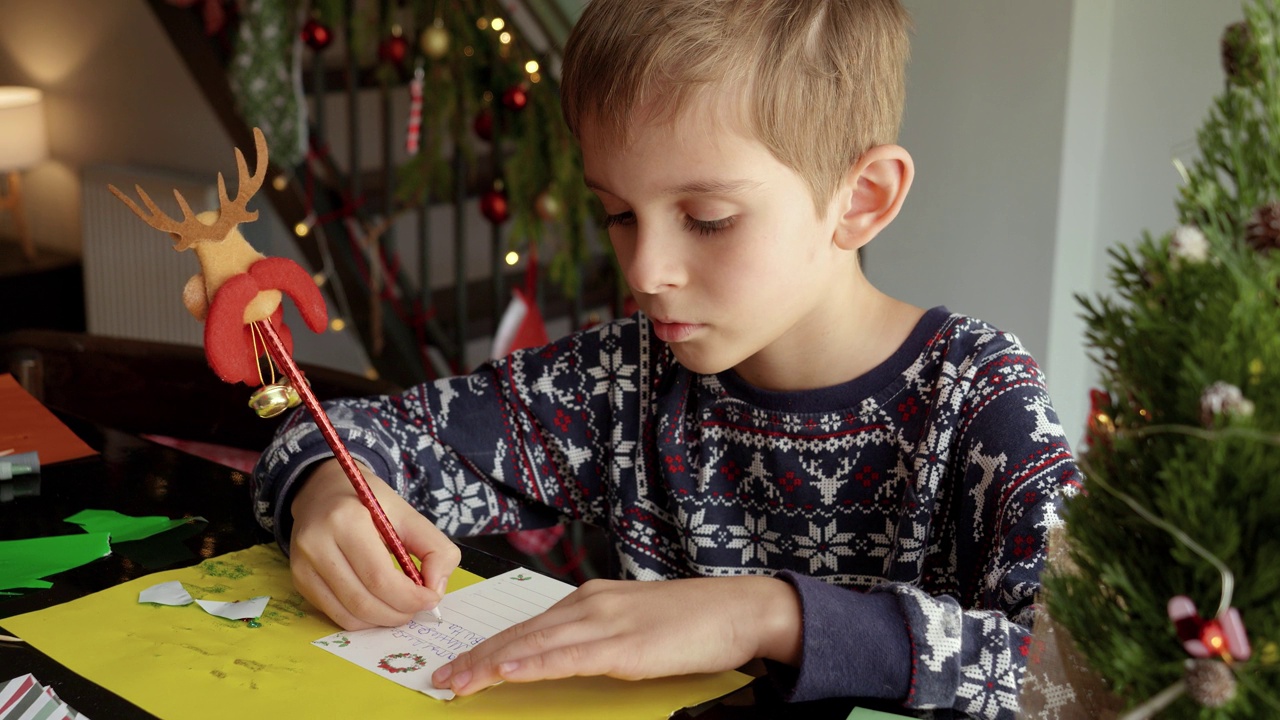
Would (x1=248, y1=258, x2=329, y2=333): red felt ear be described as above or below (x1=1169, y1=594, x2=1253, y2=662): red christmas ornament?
above

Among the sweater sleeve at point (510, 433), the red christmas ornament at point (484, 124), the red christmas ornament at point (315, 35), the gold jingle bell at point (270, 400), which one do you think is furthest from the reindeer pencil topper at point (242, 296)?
the red christmas ornament at point (315, 35)

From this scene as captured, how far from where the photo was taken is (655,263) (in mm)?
846

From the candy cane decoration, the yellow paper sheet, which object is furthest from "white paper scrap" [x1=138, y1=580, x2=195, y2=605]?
the candy cane decoration

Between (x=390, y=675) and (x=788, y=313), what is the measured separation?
1.36ft

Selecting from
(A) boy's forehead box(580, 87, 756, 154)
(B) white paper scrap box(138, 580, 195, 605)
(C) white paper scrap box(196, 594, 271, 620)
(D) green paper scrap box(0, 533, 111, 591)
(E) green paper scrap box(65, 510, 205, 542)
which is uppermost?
(A) boy's forehead box(580, 87, 756, 154)

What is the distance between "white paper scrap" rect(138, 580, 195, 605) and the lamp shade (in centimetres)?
394

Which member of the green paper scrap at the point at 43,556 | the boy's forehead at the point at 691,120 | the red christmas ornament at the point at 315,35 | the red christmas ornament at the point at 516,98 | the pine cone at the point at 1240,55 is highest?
the red christmas ornament at the point at 315,35

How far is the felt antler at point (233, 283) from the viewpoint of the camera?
2.31ft

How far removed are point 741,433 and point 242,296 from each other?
483mm

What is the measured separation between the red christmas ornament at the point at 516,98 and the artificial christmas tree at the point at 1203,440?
1986 millimetres

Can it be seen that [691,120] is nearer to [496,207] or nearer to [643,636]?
[643,636]

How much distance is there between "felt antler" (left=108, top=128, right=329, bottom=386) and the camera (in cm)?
71

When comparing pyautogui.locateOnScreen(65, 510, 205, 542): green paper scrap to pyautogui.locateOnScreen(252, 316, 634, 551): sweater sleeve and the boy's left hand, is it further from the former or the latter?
the boy's left hand

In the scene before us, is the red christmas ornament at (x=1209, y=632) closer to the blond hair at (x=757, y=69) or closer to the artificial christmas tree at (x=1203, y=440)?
the artificial christmas tree at (x=1203, y=440)
